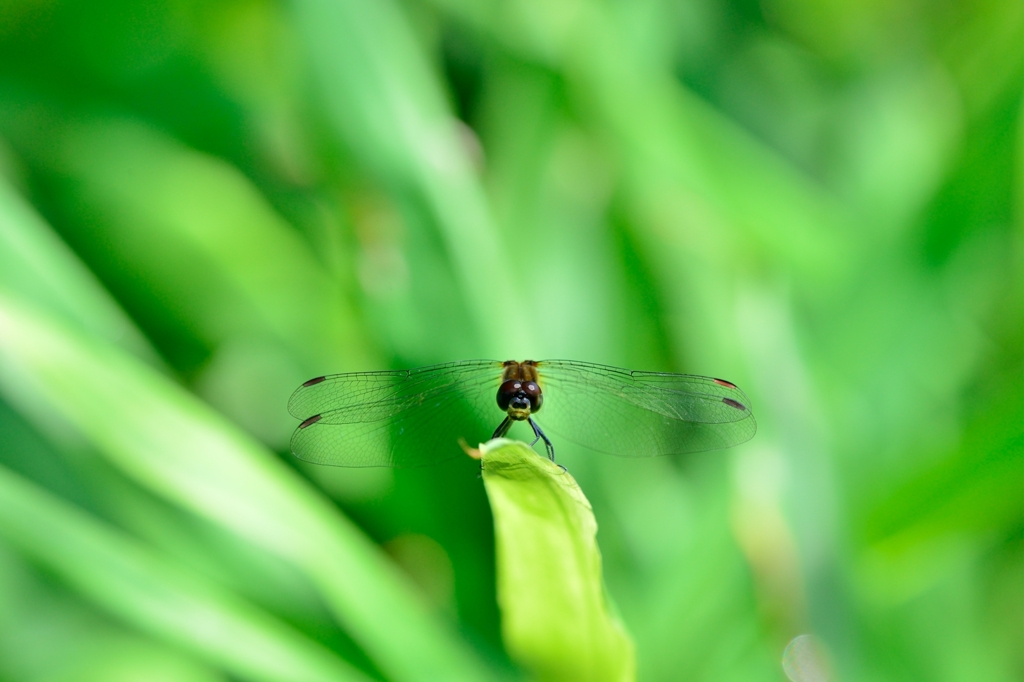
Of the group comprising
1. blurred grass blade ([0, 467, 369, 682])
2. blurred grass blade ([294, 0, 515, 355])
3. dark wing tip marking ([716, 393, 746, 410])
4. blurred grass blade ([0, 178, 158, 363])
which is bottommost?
blurred grass blade ([0, 467, 369, 682])

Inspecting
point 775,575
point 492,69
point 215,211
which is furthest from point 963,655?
point 215,211

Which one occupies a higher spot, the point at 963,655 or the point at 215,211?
the point at 215,211

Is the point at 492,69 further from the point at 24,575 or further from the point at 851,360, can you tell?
the point at 24,575

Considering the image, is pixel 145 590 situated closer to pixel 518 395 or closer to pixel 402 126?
pixel 518 395

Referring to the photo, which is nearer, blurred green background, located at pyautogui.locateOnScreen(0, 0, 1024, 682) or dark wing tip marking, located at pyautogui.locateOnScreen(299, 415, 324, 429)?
blurred green background, located at pyautogui.locateOnScreen(0, 0, 1024, 682)

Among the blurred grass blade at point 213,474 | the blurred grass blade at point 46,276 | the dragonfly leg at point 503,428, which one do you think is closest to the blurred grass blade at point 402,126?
the dragonfly leg at point 503,428

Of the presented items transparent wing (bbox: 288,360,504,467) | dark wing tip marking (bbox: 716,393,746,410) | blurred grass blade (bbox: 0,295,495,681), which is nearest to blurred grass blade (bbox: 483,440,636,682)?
blurred grass blade (bbox: 0,295,495,681)

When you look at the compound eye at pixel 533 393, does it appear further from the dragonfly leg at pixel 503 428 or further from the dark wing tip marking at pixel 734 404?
the dark wing tip marking at pixel 734 404

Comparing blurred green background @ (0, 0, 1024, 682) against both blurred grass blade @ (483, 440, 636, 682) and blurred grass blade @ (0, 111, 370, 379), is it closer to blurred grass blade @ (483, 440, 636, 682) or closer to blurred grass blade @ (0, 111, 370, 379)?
blurred grass blade @ (0, 111, 370, 379)

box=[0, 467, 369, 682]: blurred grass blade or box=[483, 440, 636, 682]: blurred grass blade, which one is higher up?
box=[0, 467, 369, 682]: blurred grass blade
